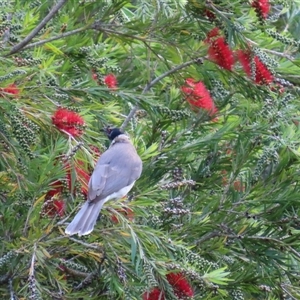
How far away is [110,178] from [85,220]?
32.3 inches

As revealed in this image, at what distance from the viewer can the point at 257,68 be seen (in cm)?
325

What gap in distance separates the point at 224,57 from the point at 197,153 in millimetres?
545

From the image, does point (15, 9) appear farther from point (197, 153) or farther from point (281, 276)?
point (281, 276)

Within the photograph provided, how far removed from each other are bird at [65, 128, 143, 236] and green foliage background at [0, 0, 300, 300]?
0.17 feet

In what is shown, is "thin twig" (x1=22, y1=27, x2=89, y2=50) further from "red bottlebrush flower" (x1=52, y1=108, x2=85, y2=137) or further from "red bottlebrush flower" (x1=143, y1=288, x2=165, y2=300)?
"red bottlebrush flower" (x1=143, y1=288, x2=165, y2=300)

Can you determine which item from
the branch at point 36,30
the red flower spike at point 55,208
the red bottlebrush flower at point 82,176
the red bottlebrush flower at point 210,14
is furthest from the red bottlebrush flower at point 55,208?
the red bottlebrush flower at point 210,14

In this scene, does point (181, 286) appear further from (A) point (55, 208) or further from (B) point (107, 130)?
(B) point (107, 130)

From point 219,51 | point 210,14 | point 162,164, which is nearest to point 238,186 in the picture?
point 162,164

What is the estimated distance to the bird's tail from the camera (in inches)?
109

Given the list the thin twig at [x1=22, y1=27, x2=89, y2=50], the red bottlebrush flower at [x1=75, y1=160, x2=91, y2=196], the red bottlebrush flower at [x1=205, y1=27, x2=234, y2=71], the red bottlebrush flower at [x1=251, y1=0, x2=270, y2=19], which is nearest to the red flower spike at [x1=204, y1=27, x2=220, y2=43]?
the red bottlebrush flower at [x1=205, y1=27, x2=234, y2=71]

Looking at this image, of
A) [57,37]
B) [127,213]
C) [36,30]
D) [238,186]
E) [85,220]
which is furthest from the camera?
[238,186]

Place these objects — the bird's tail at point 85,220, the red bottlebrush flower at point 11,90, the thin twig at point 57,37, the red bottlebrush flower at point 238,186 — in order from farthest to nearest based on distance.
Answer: the red bottlebrush flower at point 238,186 < the thin twig at point 57,37 < the red bottlebrush flower at point 11,90 < the bird's tail at point 85,220

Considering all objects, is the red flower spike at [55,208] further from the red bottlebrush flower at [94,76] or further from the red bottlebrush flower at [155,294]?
the red bottlebrush flower at [94,76]

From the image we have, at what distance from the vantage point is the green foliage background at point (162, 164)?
2.88 metres
